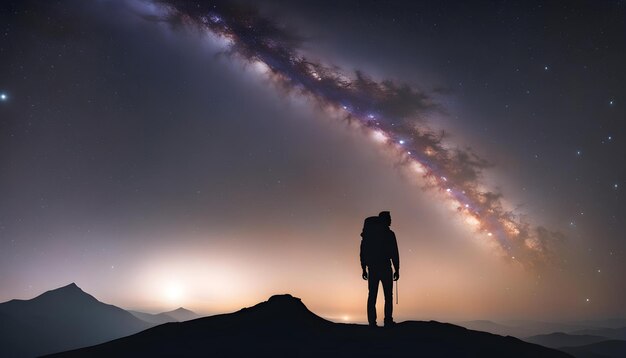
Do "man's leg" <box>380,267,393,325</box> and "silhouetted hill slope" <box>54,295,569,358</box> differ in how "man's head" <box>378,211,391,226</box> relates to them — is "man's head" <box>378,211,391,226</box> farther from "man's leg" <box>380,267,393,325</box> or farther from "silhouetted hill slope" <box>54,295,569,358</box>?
"silhouetted hill slope" <box>54,295,569,358</box>

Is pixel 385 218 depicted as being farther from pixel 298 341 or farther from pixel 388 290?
pixel 298 341

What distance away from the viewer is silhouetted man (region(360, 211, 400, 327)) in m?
13.0

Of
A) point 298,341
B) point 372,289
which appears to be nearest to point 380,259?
point 372,289

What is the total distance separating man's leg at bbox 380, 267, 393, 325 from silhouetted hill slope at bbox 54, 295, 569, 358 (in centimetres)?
106

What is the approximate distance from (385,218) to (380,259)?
4.22 ft

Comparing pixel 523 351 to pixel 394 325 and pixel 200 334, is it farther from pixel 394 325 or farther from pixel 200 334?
pixel 200 334

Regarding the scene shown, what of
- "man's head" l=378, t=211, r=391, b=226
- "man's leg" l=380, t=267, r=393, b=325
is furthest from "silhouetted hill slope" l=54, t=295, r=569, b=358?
"man's head" l=378, t=211, r=391, b=226

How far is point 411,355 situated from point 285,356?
266 centimetres

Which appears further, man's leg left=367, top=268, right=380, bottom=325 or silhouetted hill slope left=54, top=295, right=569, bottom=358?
man's leg left=367, top=268, right=380, bottom=325

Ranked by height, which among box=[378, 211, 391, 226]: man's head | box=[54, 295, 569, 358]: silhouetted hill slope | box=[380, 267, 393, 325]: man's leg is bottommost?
box=[54, 295, 569, 358]: silhouetted hill slope

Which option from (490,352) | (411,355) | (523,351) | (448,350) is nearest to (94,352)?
(411,355)

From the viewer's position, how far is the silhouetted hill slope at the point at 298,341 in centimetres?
926

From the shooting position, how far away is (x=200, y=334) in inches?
442

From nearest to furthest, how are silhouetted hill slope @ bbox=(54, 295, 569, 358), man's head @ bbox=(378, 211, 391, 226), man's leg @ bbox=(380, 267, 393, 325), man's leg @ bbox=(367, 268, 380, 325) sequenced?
silhouetted hill slope @ bbox=(54, 295, 569, 358) < man's leg @ bbox=(380, 267, 393, 325) < man's leg @ bbox=(367, 268, 380, 325) < man's head @ bbox=(378, 211, 391, 226)
